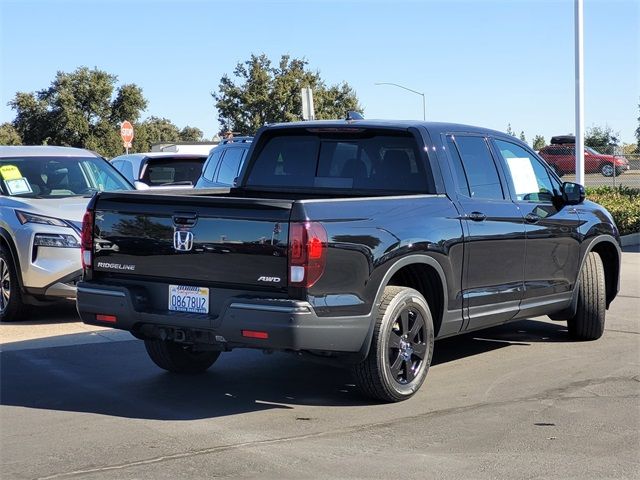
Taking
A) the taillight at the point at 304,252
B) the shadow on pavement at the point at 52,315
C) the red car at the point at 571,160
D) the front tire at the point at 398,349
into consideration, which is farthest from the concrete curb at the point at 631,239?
the red car at the point at 571,160

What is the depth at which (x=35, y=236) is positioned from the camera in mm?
9336

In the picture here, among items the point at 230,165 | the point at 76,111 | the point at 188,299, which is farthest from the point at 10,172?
the point at 76,111

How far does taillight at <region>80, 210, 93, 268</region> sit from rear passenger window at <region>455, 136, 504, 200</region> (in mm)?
2921

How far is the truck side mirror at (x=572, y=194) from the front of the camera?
8211 millimetres

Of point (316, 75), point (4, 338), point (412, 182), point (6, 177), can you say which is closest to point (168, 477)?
point (412, 182)

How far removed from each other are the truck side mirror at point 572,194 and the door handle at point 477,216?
1438mm

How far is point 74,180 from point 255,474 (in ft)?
21.8

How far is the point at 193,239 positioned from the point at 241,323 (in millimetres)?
705

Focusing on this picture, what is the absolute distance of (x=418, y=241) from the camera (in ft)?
20.9

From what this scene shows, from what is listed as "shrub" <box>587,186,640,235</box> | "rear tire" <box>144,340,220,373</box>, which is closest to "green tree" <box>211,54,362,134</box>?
"shrub" <box>587,186,640,235</box>

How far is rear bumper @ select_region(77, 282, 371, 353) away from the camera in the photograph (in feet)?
18.4

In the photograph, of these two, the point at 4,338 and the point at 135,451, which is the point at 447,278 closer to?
the point at 135,451

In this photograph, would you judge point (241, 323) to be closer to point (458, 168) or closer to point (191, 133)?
point (458, 168)

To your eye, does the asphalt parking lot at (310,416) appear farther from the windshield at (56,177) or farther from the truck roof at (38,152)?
the truck roof at (38,152)
